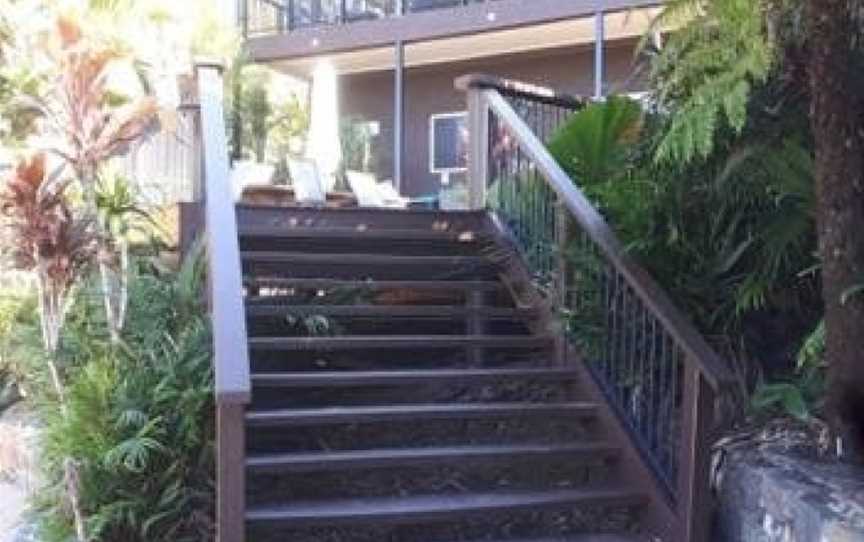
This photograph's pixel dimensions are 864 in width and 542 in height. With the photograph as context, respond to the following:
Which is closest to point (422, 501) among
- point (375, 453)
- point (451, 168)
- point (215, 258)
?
point (375, 453)

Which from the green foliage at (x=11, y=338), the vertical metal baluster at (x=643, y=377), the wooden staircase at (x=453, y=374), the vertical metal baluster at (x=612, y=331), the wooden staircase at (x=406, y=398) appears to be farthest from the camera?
the green foliage at (x=11, y=338)

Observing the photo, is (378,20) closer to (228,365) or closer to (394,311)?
(394,311)

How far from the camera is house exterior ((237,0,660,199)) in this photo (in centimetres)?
1476

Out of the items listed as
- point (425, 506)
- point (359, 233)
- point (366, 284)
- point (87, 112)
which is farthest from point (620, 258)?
point (87, 112)

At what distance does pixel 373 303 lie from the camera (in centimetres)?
660

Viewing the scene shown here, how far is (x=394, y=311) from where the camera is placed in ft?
20.6

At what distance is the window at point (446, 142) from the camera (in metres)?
16.9

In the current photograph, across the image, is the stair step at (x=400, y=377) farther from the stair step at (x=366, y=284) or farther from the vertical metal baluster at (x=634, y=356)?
the stair step at (x=366, y=284)

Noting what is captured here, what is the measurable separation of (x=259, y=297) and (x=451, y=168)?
424 inches

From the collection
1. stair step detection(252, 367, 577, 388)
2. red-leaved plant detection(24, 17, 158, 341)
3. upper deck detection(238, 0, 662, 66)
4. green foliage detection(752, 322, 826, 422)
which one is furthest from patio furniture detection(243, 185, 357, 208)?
green foliage detection(752, 322, 826, 422)

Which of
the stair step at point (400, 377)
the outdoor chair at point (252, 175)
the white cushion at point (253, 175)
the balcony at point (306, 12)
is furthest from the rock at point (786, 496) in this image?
the balcony at point (306, 12)

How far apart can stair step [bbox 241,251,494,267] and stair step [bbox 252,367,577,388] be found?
1091 mm

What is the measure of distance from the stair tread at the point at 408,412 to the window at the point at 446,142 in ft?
37.7

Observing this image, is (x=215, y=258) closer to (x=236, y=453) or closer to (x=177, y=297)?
(x=236, y=453)
